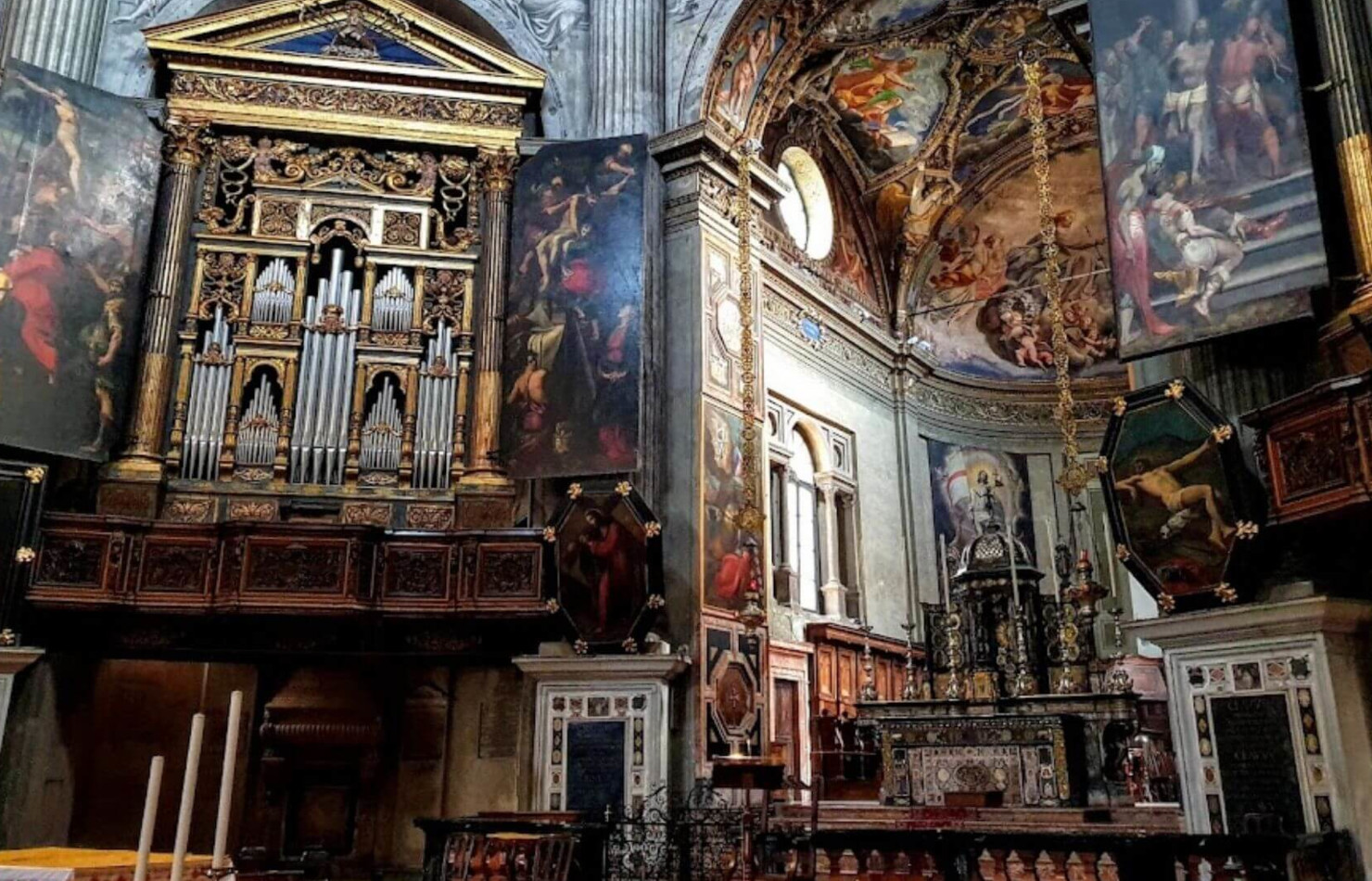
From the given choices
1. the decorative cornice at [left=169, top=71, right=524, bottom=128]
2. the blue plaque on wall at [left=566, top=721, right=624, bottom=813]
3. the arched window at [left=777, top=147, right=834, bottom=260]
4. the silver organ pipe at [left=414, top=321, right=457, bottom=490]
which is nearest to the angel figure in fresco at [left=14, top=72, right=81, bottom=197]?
the decorative cornice at [left=169, top=71, right=524, bottom=128]

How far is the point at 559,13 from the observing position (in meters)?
14.0

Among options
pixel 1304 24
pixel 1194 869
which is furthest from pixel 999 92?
pixel 1194 869

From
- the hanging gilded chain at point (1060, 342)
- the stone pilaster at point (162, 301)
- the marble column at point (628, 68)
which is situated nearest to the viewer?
the hanging gilded chain at point (1060, 342)

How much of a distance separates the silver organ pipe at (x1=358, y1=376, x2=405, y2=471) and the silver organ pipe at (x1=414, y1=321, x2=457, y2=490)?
0.21 meters

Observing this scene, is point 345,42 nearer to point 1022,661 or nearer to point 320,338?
point 320,338

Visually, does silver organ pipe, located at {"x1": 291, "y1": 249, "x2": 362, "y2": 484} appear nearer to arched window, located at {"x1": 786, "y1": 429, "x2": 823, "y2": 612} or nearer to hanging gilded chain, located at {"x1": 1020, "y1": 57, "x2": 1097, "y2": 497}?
arched window, located at {"x1": 786, "y1": 429, "x2": 823, "y2": 612}

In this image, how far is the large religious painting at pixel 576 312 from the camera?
456 inches

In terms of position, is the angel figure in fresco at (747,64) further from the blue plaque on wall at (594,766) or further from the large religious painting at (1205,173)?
the blue plaque on wall at (594,766)

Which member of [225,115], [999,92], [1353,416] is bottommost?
Result: [1353,416]

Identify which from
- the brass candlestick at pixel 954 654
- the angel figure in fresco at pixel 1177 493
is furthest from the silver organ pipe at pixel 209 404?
the angel figure in fresco at pixel 1177 493

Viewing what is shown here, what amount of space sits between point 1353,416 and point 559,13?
10.5 m

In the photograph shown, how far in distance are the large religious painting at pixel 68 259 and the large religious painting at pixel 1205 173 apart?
9.55 meters

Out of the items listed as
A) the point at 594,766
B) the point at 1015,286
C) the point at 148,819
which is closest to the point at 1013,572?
the point at 594,766

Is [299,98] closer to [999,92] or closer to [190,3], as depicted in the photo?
[190,3]
